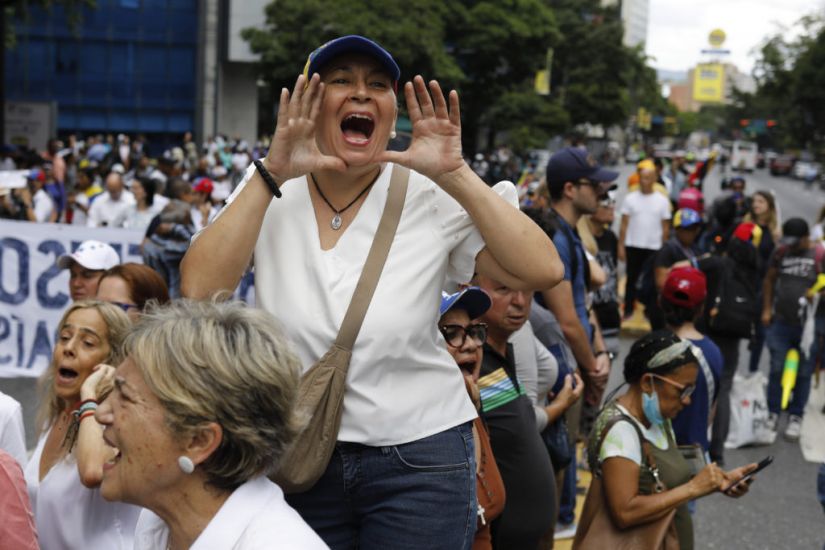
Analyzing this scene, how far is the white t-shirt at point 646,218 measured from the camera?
12711 mm

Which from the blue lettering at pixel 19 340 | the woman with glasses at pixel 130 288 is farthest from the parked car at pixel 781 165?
the woman with glasses at pixel 130 288

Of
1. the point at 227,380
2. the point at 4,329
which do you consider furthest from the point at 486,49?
the point at 227,380

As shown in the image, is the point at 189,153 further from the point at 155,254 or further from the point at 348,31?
the point at 155,254

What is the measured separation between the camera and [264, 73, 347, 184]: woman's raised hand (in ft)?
8.73

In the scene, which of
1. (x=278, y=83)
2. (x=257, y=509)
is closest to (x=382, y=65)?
(x=257, y=509)

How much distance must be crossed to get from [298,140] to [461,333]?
1.21 meters

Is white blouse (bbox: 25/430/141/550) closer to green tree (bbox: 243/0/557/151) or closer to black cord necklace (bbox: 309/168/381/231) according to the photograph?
black cord necklace (bbox: 309/168/381/231)

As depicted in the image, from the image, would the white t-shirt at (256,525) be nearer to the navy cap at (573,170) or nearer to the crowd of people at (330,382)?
the crowd of people at (330,382)

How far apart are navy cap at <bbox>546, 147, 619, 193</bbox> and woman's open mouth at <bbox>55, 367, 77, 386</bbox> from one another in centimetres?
272

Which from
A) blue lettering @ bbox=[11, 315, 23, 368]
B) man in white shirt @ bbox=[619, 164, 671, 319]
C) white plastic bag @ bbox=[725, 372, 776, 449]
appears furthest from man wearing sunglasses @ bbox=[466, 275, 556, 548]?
man in white shirt @ bbox=[619, 164, 671, 319]

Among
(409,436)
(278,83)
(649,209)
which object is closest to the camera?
(409,436)

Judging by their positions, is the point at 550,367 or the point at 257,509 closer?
the point at 257,509

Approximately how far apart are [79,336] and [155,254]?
4.86 m

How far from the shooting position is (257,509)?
2232mm
